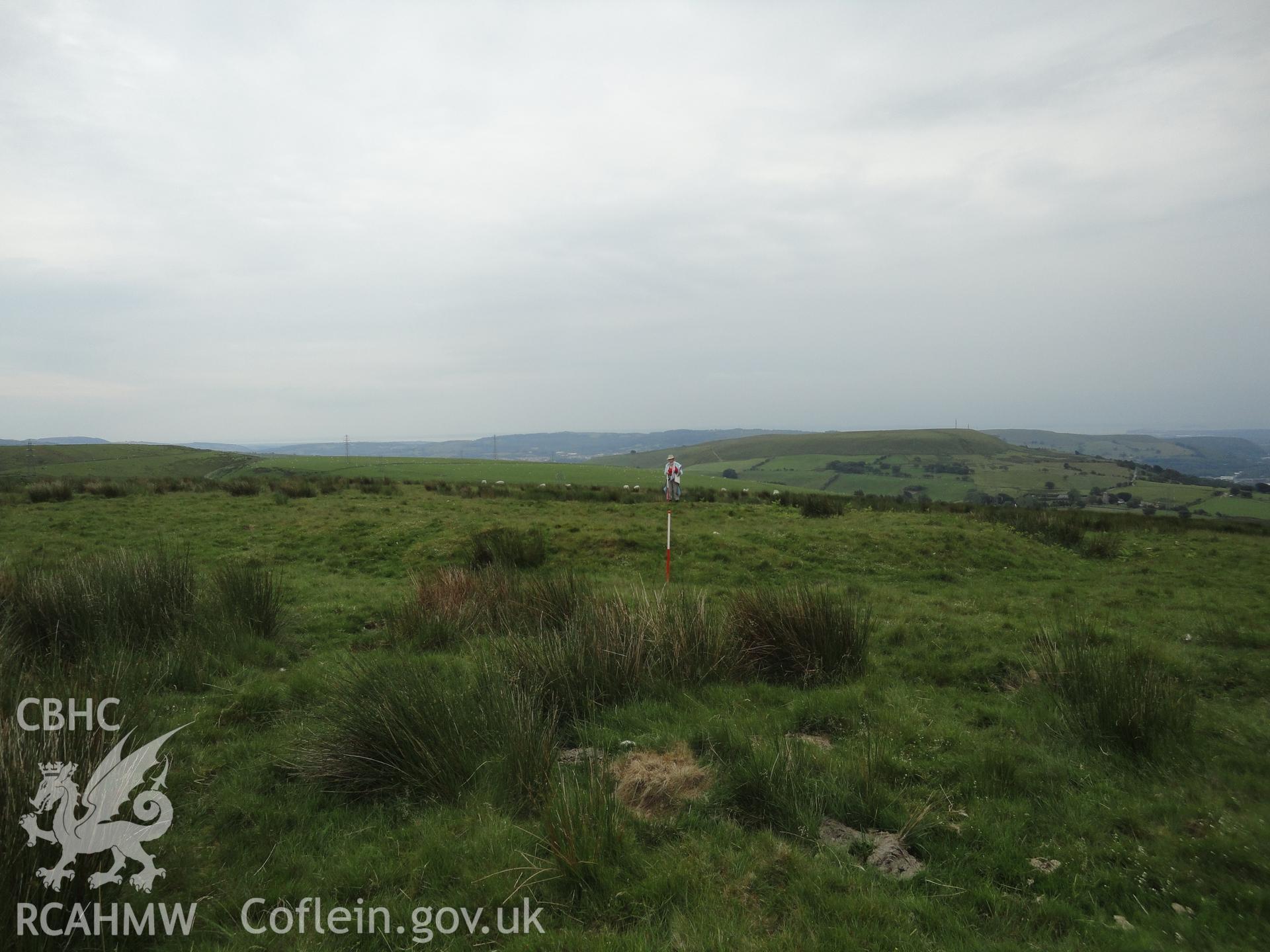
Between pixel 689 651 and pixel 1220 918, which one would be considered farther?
pixel 689 651

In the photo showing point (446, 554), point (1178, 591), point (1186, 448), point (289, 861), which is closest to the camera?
point (289, 861)

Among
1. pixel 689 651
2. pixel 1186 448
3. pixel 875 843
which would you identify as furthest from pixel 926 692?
pixel 1186 448

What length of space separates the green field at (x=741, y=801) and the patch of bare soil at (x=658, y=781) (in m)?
0.09

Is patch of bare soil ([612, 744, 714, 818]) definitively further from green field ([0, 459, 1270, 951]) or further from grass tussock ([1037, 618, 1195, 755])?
grass tussock ([1037, 618, 1195, 755])

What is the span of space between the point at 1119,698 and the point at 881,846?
3013 millimetres

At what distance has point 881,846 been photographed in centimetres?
409

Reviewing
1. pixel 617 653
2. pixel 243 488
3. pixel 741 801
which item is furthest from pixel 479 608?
pixel 243 488

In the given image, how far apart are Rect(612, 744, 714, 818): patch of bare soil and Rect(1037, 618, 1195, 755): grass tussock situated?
3548 mm

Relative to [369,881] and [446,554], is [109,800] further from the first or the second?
[446,554]

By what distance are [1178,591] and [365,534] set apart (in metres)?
19.3

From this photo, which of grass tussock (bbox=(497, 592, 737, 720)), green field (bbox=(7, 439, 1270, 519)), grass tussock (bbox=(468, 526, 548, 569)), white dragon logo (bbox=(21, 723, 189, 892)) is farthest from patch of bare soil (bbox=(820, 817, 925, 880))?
green field (bbox=(7, 439, 1270, 519))

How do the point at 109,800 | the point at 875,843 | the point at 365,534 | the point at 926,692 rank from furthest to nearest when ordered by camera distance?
the point at 365,534 < the point at 926,692 < the point at 875,843 < the point at 109,800

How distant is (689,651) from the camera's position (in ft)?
22.7

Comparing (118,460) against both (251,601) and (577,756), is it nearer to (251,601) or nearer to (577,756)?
(251,601)
